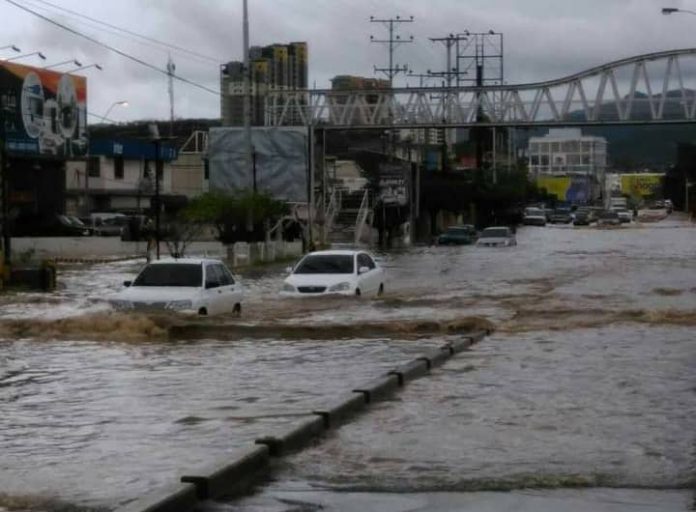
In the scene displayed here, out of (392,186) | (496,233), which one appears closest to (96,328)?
(496,233)

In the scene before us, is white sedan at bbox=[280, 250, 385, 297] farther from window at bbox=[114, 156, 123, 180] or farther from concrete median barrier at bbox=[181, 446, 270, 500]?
window at bbox=[114, 156, 123, 180]

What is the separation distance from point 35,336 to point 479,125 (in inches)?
1654

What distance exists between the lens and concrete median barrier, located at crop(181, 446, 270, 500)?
995 centimetres

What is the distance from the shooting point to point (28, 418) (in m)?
14.8

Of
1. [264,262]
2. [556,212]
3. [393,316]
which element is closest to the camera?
[393,316]

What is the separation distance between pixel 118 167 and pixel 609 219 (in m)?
57.6

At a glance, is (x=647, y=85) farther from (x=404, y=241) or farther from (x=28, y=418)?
(x=28, y=418)

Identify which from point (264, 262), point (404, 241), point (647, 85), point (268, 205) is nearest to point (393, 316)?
point (264, 262)

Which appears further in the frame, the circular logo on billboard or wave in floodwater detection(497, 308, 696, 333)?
the circular logo on billboard

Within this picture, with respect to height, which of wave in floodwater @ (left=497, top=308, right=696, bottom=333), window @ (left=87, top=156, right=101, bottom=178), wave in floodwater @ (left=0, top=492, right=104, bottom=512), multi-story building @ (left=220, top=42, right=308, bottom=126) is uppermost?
multi-story building @ (left=220, top=42, right=308, bottom=126)

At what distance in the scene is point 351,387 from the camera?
17016mm

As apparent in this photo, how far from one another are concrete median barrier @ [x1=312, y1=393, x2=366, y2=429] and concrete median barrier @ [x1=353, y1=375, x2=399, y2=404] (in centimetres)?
27

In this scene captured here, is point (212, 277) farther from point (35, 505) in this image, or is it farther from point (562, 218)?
point (562, 218)

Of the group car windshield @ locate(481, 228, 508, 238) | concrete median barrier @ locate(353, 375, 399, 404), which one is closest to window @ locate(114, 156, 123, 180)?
car windshield @ locate(481, 228, 508, 238)
